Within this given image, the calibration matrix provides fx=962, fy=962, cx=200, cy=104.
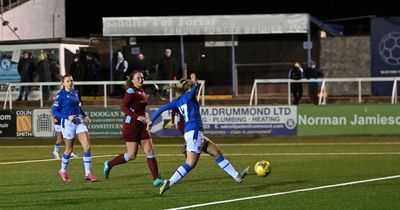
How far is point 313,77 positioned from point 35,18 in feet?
53.3

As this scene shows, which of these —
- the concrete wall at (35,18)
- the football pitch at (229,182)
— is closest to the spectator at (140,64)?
the football pitch at (229,182)

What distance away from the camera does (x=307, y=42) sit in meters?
35.3

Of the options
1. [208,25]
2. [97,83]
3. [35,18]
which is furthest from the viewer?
[35,18]

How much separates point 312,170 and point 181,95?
4.78 meters

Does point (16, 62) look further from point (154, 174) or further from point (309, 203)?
point (309, 203)

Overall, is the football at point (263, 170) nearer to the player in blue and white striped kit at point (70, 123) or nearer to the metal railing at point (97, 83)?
the player in blue and white striped kit at point (70, 123)

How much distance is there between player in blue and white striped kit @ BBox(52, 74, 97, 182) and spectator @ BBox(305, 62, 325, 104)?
14.5 meters

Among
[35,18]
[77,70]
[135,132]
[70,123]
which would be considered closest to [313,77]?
[77,70]

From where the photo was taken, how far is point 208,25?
3575 cm

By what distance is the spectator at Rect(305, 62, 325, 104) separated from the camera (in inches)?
1284

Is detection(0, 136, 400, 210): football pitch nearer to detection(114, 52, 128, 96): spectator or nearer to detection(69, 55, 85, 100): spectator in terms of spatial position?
detection(69, 55, 85, 100): spectator

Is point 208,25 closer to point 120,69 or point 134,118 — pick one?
point 120,69

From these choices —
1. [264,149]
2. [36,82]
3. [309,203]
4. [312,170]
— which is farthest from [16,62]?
[309,203]

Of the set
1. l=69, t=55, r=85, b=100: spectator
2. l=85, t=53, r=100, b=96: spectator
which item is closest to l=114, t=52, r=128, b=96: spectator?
l=85, t=53, r=100, b=96: spectator
